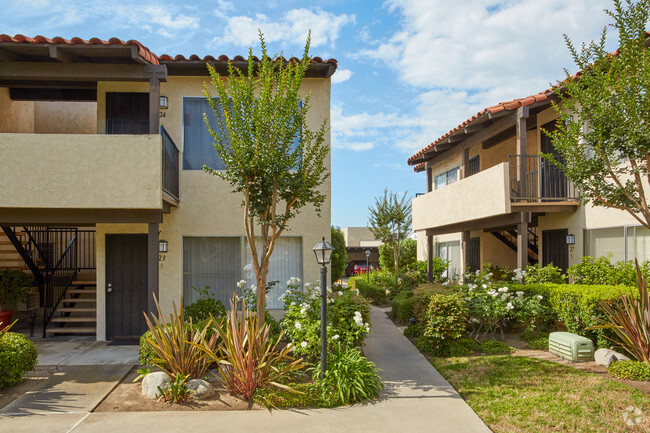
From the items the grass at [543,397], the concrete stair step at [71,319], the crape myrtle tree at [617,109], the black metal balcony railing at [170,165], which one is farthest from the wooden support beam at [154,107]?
the crape myrtle tree at [617,109]

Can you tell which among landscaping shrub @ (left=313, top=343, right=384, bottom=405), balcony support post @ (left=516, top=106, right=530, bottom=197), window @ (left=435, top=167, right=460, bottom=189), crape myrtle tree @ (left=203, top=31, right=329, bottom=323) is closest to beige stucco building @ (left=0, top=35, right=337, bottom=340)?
crape myrtle tree @ (left=203, top=31, right=329, bottom=323)

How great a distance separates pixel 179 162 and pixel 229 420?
244 inches

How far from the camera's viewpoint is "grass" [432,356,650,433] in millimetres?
5305

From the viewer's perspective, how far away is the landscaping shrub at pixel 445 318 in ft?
27.9

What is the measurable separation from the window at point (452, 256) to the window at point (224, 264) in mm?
9325

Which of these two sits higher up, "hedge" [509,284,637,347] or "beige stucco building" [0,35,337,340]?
"beige stucco building" [0,35,337,340]

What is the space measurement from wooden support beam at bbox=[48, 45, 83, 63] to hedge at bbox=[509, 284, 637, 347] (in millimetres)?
10894

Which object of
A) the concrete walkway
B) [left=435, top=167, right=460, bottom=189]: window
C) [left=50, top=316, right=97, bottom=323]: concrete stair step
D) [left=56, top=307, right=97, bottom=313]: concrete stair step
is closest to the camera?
the concrete walkway

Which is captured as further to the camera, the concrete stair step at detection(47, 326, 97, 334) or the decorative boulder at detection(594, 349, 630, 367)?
the concrete stair step at detection(47, 326, 97, 334)

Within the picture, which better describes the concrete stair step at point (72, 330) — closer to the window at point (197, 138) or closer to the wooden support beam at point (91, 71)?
the window at point (197, 138)

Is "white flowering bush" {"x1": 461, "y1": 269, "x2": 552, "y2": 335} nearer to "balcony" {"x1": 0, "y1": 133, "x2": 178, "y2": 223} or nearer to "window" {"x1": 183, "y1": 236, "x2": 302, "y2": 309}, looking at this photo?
"window" {"x1": 183, "y1": 236, "x2": 302, "y2": 309}

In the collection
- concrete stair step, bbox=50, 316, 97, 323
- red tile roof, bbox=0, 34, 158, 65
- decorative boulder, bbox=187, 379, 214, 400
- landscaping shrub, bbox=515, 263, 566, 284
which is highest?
red tile roof, bbox=0, 34, 158, 65

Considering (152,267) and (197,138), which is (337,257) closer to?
(197,138)

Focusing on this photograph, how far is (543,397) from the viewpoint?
6.13m
